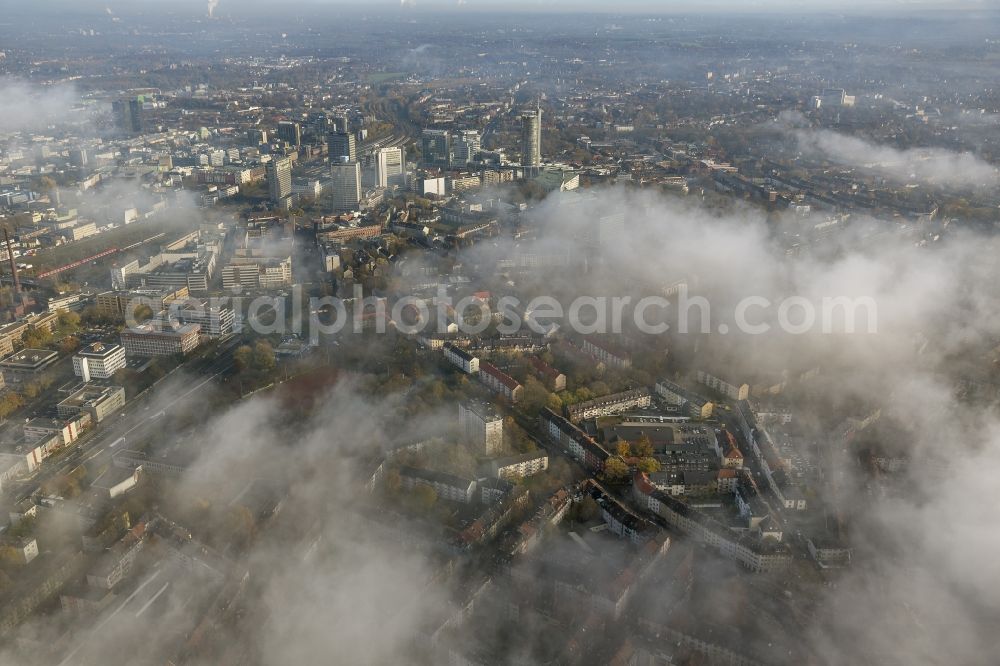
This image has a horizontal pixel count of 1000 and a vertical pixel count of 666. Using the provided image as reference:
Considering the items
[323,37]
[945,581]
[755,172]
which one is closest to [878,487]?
[945,581]

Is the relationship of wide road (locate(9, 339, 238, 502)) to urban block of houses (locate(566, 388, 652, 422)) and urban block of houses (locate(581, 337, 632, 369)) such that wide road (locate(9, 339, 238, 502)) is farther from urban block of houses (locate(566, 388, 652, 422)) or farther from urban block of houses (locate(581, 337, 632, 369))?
urban block of houses (locate(581, 337, 632, 369))

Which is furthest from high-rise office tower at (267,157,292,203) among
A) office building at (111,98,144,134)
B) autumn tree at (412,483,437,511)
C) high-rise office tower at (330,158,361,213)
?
autumn tree at (412,483,437,511)

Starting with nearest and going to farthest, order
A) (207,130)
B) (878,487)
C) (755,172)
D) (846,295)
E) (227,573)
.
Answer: (227,573)
(878,487)
(846,295)
(755,172)
(207,130)

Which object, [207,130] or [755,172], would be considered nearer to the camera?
[755,172]

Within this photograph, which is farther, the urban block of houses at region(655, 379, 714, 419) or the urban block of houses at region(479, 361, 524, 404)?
the urban block of houses at region(479, 361, 524, 404)

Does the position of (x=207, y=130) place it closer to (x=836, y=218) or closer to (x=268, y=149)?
(x=268, y=149)

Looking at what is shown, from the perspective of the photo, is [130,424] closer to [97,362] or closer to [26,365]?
[97,362]

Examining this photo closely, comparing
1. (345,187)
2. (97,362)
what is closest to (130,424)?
(97,362)
